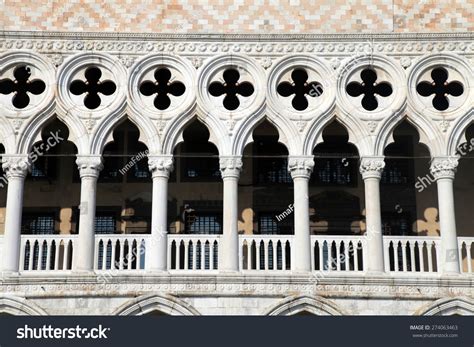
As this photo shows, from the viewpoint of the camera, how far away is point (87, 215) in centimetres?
1936

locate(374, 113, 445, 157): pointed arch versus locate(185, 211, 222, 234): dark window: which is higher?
locate(374, 113, 445, 157): pointed arch

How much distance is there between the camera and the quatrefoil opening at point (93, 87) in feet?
66.6

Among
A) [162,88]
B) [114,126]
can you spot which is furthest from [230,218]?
[162,88]

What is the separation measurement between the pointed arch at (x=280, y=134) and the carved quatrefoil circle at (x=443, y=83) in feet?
7.26

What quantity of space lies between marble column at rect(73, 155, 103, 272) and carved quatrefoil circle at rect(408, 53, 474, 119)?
581 cm

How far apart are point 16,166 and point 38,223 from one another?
2.43 m

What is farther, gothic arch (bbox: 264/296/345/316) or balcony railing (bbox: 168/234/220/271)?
balcony railing (bbox: 168/234/220/271)

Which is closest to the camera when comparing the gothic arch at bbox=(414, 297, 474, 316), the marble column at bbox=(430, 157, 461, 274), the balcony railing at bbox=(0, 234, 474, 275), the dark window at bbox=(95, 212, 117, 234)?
the gothic arch at bbox=(414, 297, 474, 316)

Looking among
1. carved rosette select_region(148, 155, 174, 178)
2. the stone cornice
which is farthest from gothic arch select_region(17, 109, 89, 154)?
the stone cornice

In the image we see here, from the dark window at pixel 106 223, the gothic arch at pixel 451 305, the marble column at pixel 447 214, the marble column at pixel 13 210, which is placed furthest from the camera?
the dark window at pixel 106 223

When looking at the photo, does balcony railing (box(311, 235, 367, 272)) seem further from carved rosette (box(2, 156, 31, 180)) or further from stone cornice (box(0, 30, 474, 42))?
carved rosette (box(2, 156, 31, 180))

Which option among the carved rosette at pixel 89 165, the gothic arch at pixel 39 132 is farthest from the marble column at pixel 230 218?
the gothic arch at pixel 39 132

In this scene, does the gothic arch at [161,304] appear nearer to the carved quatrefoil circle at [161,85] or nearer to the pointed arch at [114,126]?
the pointed arch at [114,126]

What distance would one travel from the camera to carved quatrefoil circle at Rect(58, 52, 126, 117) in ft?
65.5
